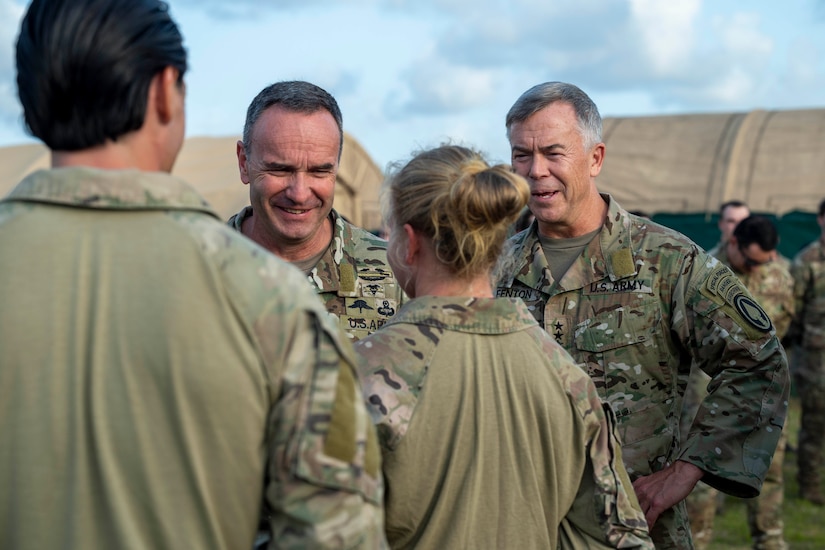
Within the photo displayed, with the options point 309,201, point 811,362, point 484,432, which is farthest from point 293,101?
point 811,362

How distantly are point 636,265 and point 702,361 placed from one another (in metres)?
0.44

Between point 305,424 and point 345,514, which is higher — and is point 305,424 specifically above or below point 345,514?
above

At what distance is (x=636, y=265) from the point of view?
12.4 ft

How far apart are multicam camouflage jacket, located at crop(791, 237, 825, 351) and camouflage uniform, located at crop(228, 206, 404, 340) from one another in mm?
6848

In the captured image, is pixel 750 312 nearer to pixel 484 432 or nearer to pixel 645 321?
pixel 645 321

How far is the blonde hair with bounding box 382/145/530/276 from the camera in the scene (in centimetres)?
240

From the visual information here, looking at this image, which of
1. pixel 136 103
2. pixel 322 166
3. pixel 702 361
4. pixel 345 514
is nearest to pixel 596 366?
pixel 702 361

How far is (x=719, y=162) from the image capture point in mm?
17422

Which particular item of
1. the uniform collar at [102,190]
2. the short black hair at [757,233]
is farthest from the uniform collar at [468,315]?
the short black hair at [757,233]

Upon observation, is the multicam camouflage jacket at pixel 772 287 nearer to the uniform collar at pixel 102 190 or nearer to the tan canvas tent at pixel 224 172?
the tan canvas tent at pixel 224 172

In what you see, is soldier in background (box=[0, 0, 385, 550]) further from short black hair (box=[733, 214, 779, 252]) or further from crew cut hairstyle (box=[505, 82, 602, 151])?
short black hair (box=[733, 214, 779, 252])

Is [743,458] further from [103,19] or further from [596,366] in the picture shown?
[103,19]

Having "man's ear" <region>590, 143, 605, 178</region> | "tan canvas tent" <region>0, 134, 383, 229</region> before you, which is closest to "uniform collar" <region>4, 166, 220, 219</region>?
"man's ear" <region>590, 143, 605, 178</region>

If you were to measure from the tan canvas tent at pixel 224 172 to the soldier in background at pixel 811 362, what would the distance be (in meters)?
7.41
